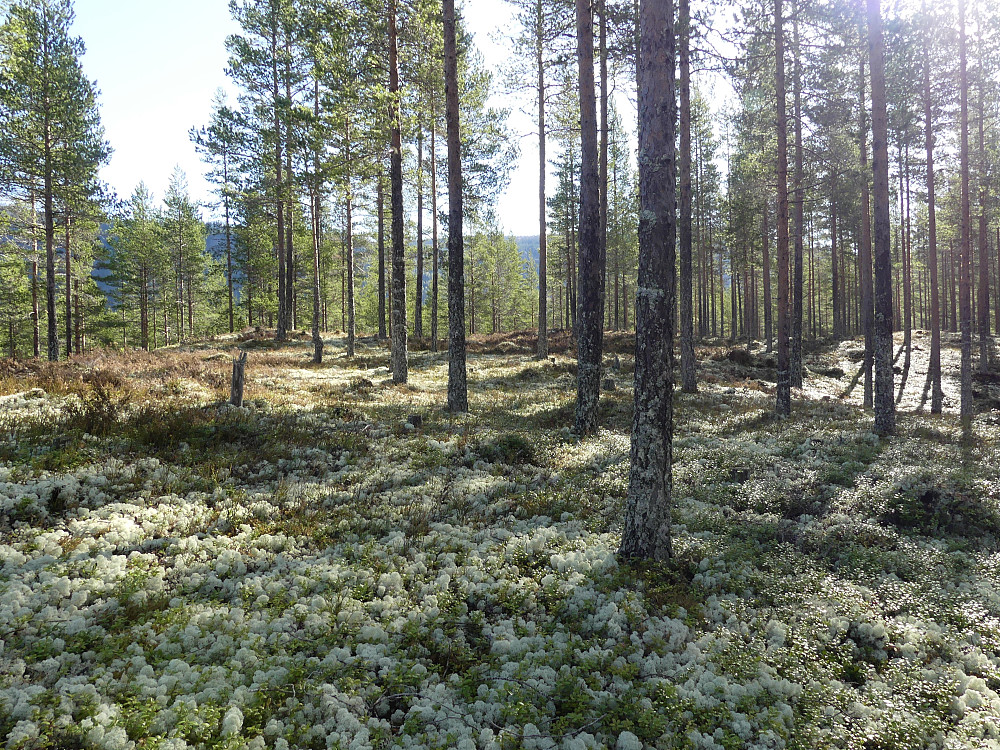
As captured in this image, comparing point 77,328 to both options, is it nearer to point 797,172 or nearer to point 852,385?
point 797,172

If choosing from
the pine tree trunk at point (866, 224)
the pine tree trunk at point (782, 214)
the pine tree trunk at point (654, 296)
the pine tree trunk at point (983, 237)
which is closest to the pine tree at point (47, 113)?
the pine tree trunk at point (654, 296)

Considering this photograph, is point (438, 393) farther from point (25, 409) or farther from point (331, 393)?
point (25, 409)

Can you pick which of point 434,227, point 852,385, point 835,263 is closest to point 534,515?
point 852,385

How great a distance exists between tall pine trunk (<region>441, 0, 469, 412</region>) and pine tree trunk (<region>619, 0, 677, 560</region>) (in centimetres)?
715

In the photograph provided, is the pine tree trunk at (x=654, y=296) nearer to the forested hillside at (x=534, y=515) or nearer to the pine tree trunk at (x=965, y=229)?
the forested hillside at (x=534, y=515)

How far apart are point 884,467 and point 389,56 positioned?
57.0 feet

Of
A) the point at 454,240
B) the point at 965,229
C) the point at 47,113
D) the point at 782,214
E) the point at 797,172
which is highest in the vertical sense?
the point at 47,113

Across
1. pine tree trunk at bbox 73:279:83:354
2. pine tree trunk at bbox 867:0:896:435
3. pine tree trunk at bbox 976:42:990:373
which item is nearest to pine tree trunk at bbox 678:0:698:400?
pine tree trunk at bbox 867:0:896:435

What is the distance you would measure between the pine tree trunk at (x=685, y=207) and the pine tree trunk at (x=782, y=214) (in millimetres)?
2385

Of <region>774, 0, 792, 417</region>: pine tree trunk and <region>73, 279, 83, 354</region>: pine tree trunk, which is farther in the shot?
<region>73, 279, 83, 354</region>: pine tree trunk

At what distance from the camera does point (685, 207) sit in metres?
14.9

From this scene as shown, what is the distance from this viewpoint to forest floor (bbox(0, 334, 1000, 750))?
337 centimetres

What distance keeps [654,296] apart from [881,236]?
→ 388 inches

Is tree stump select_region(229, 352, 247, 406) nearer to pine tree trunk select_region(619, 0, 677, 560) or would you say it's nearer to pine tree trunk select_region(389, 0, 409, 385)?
pine tree trunk select_region(389, 0, 409, 385)
